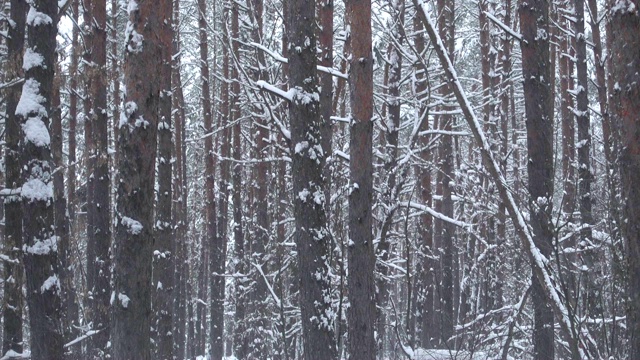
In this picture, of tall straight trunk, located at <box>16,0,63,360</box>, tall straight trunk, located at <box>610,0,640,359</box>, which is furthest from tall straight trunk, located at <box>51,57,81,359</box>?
tall straight trunk, located at <box>610,0,640,359</box>

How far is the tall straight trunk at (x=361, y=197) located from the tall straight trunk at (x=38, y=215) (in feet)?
12.6

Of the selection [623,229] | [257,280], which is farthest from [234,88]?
[623,229]

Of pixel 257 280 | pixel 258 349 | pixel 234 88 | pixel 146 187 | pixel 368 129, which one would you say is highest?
pixel 234 88

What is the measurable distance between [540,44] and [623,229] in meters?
4.44

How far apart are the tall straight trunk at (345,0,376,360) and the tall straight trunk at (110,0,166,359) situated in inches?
98.5

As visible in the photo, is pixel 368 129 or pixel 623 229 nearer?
pixel 623 229

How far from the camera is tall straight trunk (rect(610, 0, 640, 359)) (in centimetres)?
507

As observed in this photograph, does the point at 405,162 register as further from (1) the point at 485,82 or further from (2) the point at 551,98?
(1) the point at 485,82

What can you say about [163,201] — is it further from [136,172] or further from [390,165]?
[136,172]

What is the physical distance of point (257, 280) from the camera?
1773cm

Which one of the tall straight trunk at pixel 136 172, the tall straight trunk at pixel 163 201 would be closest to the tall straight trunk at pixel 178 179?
the tall straight trunk at pixel 163 201

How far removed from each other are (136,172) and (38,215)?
211cm

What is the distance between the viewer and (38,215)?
859cm

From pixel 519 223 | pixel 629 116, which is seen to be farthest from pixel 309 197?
pixel 629 116
